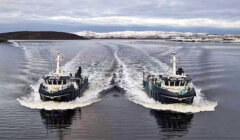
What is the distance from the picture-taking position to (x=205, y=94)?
4269cm

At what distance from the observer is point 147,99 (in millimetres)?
40688

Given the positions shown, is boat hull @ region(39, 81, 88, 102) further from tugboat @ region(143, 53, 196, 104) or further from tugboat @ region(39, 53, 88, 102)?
tugboat @ region(143, 53, 196, 104)

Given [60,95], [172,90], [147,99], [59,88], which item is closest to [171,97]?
[172,90]

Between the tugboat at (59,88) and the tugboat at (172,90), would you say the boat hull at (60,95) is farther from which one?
the tugboat at (172,90)

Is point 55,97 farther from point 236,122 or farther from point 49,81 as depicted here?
point 236,122

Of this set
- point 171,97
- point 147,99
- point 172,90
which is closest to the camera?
point 171,97

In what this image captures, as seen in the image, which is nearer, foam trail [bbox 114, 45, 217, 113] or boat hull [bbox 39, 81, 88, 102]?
foam trail [bbox 114, 45, 217, 113]

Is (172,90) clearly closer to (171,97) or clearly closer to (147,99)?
(171,97)

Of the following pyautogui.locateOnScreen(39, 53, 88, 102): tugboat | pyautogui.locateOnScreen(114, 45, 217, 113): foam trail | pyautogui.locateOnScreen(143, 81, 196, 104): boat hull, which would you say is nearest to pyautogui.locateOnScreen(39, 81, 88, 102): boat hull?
pyautogui.locateOnScreen(39, 53, 88, 102): tugboat

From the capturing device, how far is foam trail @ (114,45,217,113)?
1403 inches

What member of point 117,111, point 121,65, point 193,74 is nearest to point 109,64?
point 121,65

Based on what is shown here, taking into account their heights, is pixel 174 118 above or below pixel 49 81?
below

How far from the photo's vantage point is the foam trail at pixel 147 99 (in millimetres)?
35625

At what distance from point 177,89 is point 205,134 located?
35.1 feet
